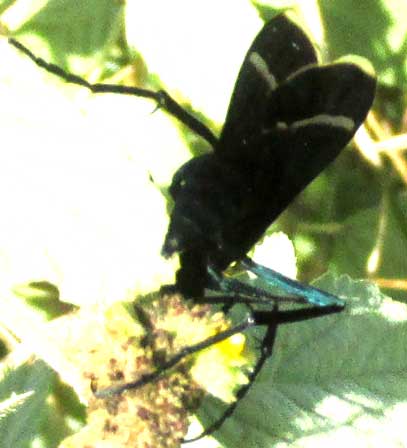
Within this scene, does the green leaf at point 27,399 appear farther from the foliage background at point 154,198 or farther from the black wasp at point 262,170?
the black wasp at point 262,170

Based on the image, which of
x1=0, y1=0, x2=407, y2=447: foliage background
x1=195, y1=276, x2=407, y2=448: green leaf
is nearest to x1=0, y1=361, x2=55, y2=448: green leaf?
x1=0, y1=0, x2=407, y2=447: foliage background

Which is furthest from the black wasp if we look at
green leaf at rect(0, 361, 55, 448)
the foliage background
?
green leaf at rect(0, 361, 55, 448)

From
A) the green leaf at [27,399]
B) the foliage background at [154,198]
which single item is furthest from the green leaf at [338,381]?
the green leaf at [27,399]

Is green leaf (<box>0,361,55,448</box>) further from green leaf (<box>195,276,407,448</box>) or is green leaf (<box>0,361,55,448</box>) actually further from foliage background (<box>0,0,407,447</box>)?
green leaf (<box>195,276,407,448</box>)

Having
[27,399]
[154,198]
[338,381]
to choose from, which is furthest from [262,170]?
[27,399]

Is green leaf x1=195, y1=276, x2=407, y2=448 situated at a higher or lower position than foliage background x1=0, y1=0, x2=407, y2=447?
lower

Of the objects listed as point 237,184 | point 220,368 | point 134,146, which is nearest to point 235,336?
point 220,368

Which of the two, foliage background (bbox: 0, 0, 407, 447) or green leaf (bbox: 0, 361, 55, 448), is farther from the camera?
green leaf (bbox: 0, 361, 55, 448)
